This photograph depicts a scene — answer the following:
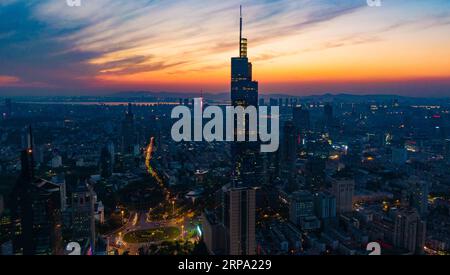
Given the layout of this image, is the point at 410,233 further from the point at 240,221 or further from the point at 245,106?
the point at 245,106

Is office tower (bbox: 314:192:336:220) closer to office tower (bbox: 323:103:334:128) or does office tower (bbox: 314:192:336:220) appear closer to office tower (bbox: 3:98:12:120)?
office tower (bbox: 3:98:12:120)

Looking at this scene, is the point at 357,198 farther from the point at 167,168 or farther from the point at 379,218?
the point at 167,168

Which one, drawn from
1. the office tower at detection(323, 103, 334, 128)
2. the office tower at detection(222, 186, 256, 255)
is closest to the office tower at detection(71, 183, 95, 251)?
the office tower at detection(222, 186, 256, 255)

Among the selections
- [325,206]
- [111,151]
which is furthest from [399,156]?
[111,151]

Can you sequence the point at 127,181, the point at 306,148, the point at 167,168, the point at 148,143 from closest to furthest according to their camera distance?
the point at 127,181 → the point at 167,168 → the point at 306,148 → the point at 148,143

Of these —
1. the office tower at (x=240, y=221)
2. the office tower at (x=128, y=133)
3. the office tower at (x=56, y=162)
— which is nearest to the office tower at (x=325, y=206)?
the office tower at (x=240, y=221)

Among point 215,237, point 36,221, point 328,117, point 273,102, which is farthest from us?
point 328,117
